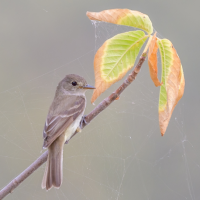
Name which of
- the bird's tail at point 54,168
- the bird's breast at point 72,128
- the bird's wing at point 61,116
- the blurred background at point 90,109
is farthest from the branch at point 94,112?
the blurred background at point 90,109

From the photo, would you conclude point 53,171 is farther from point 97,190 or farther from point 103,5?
point 103,5

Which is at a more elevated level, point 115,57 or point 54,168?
point 115,57

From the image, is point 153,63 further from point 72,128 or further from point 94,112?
point 72,128

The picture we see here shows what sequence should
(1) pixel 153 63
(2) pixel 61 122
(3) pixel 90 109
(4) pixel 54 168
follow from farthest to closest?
(3) pixel 90 109
(2) pixel 61 122
(4) pixel 54 168
(1) pixel 153 63

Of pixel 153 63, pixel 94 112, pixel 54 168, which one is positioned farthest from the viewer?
pixel 54 168

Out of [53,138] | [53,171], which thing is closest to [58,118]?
[53,138]

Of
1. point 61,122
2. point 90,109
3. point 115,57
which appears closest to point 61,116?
point 61,122

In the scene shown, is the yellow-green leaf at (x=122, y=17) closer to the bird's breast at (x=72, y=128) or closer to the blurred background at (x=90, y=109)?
the bird's breast at (x=72, y=128)
